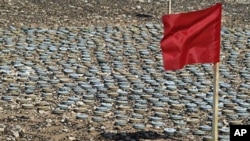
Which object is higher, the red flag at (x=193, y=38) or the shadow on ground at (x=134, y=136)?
the red flag at (x=193, y=38)

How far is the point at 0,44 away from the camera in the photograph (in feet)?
47.8

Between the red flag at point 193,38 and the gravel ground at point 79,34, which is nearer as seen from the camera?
the red flag at point 193,38

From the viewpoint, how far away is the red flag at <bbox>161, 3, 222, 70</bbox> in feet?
26.3

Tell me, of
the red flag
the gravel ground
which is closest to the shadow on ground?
the gravel ground

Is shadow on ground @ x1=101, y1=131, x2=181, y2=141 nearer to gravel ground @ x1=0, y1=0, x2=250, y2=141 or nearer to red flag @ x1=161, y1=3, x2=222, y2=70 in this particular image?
gravel ground @ x1=0, y1=0, x2=250, y2=141

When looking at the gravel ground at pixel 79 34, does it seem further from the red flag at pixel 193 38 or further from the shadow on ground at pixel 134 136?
the red flag at pixel 193 38

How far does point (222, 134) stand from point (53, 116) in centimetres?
300

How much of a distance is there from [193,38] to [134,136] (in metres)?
2.16

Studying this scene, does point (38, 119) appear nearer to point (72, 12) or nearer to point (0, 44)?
point (0, 44)

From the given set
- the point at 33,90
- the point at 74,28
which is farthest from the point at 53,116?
the point at 74,28

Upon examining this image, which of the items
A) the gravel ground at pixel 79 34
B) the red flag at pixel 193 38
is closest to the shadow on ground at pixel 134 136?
the gravel ground at pixel 79 34

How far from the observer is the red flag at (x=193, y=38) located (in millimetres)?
8031

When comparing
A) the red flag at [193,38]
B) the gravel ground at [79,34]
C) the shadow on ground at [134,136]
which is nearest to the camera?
the red flag at [193,38]

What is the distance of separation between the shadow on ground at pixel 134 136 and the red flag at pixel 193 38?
1.68 m
